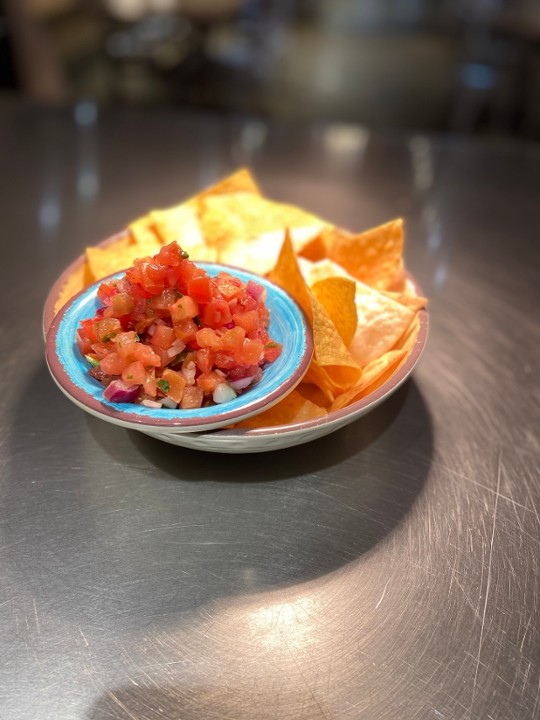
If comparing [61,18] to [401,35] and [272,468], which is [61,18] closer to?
[401,35]

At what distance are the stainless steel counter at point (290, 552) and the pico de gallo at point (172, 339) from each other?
0.68 feet

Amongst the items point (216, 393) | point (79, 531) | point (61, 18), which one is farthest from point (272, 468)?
point (61, 18)

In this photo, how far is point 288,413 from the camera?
1201 mm

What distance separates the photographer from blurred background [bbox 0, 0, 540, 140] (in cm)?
460

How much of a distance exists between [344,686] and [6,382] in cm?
95

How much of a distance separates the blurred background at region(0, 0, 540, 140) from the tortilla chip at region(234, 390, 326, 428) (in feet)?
12.3

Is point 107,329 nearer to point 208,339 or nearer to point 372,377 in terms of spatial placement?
point 208,339

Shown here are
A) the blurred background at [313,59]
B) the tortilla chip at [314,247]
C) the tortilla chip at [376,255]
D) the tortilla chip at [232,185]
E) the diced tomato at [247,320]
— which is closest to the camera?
the diced tomato at [247,320]

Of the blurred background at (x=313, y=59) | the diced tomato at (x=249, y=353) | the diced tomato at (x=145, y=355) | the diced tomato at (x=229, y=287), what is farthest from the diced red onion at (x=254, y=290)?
the blurred background at (x=313, y=59)

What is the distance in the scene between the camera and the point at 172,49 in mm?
4836

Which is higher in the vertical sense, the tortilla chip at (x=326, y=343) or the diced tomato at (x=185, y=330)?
the diced tomato at (x=185, y=330)

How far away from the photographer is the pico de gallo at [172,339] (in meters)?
1.10

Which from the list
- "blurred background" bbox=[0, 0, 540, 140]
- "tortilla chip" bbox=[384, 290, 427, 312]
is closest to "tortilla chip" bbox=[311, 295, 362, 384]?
"tortilla chip" bbox=[384, 290, 427, 312]

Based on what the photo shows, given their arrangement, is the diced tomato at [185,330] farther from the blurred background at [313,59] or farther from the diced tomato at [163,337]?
the blurred background at [313,59]
